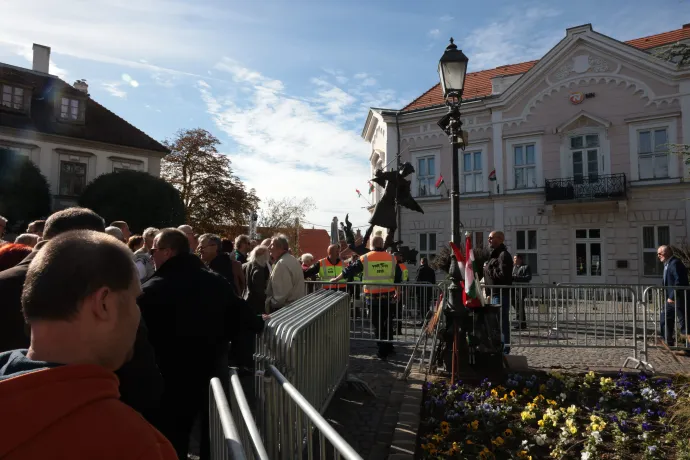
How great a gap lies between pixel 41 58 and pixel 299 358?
40.4 metres

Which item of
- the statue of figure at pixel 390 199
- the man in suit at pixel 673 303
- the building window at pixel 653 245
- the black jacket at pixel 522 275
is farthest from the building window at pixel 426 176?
the man in suit at pixel 673 303

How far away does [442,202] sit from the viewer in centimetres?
2823

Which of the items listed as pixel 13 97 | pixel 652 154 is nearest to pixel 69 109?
pixel 13 97

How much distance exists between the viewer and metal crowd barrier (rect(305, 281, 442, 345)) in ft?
28.6

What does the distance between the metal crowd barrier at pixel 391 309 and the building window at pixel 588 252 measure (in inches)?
695

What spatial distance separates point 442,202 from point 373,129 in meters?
8.82

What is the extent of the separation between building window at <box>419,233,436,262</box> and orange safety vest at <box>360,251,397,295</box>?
19694 millimetres

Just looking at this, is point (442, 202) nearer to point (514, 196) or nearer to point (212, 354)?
point (514, 196)

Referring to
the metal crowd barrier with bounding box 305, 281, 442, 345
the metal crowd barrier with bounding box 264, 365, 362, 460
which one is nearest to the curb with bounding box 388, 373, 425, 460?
the metal crowd barrier with bounding box 264, 365, 362, 460

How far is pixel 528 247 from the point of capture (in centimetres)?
2583

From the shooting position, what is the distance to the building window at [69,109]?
33406 millimetres

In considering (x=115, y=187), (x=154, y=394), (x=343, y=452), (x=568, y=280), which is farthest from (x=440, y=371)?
(x=115, y=187)

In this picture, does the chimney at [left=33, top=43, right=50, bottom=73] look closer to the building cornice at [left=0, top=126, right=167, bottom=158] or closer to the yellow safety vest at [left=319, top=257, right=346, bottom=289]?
the building cornice at [left=0, top=126, right=167, bottom=158]

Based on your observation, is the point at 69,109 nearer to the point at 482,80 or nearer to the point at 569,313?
the point at 482,80
